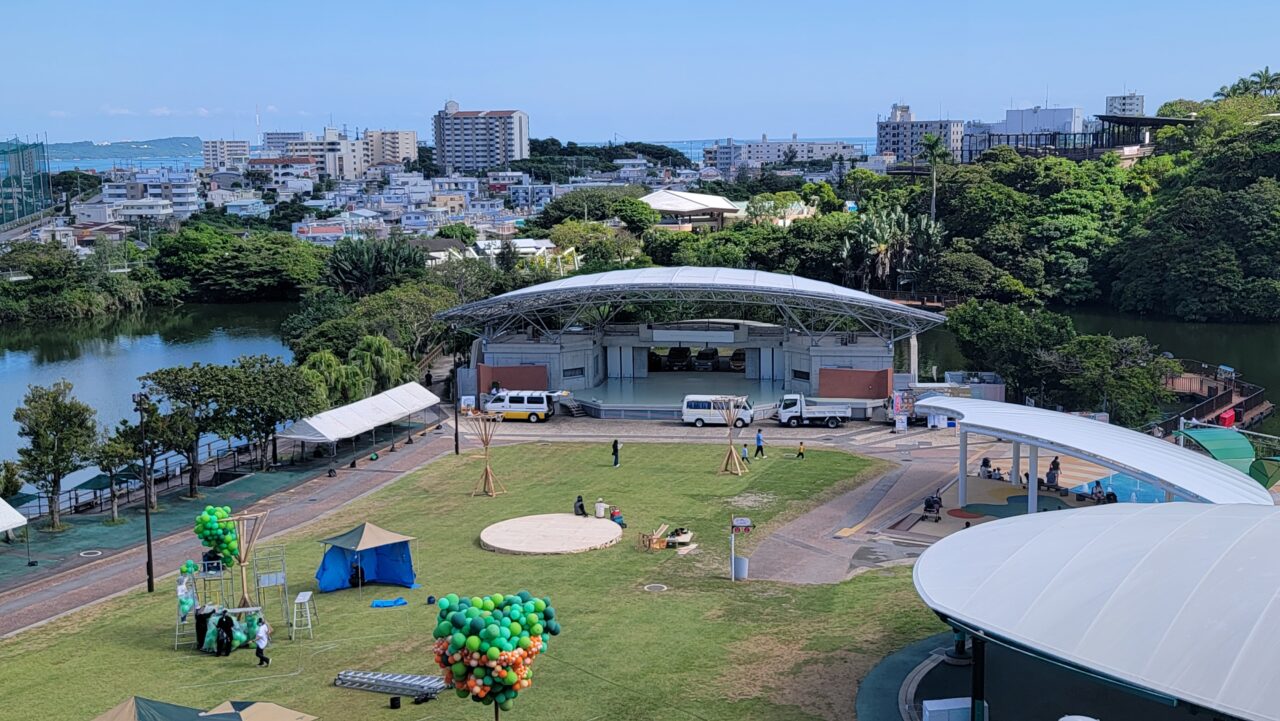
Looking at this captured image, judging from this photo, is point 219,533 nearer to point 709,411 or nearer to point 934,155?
point 709,411

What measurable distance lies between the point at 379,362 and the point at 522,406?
721 centimetres

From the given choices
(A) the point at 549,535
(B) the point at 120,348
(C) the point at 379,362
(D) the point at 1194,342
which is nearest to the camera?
(A) the point at 549,535

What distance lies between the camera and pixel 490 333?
53.2 metres

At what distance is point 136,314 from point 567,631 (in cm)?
8845

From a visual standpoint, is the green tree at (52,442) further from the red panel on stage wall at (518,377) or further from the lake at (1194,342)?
the lake at (1194,342)

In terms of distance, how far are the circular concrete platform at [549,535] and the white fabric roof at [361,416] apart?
421 inches

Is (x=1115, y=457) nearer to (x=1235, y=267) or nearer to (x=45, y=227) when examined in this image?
(x=1235, y=267)

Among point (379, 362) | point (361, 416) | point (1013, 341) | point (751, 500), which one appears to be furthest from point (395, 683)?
point (1013, 341)

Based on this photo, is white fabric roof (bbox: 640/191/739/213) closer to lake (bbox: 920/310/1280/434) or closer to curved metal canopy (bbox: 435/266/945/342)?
lake (bbox: 920/310/1280/434)

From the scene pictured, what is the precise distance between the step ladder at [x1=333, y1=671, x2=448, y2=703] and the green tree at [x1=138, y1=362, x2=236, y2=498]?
58.5 ft

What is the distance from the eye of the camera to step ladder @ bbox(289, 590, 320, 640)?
24734mm

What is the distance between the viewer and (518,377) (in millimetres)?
52250

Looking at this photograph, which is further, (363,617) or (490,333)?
(490,333)

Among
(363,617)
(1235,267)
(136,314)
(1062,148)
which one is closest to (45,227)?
(136,314)
